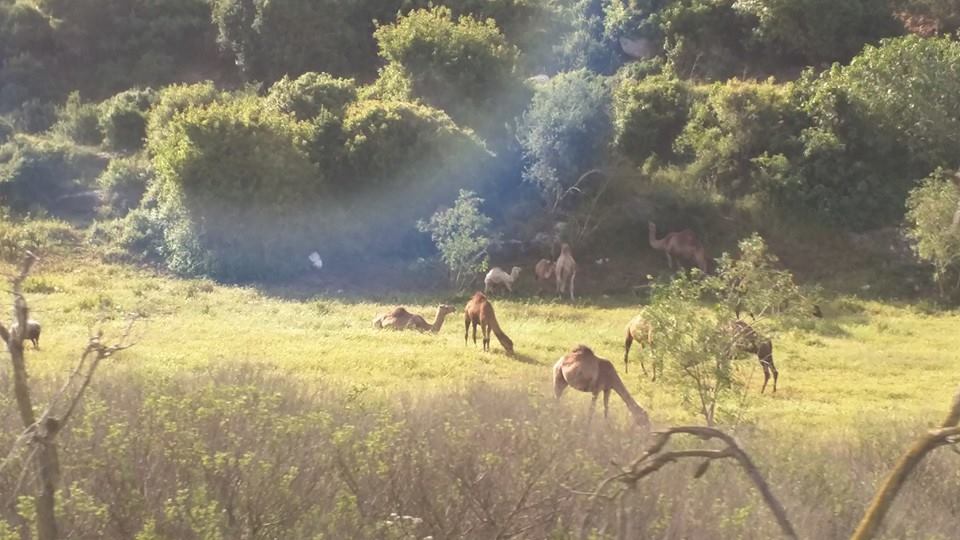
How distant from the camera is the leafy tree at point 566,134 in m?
27.3

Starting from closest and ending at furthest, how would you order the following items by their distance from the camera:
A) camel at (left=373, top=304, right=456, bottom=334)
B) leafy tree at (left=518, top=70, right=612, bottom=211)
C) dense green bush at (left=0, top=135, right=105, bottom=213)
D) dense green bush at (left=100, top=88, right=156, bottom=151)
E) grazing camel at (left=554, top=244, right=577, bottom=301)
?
camel at (left=373, top=304, right=456, bottom=334) → grazing camel at (left=554, top=244, right=577, bottom=301) → leafy tree at (left=518, top=70, right=612, bottom=211) → dense green bush at (left=0, top=135, right=105, bottom=213) → dense green bush at (left=100, top=88, right=156, bottom=151)

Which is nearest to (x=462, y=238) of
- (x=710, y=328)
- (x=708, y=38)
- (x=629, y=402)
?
(x=708, y=38)

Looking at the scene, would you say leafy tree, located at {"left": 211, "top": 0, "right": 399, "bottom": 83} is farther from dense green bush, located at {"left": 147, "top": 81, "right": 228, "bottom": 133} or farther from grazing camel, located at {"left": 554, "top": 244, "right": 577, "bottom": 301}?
grazing camel, located at {"left": 554, "top": 244, "right": 577, "bottom": 301}

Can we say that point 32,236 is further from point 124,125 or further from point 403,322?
point 403,322

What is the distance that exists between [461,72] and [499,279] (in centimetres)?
823

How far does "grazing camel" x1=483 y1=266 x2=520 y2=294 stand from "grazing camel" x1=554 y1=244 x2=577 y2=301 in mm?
1051

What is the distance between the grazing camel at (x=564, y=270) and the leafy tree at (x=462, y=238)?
1750 mm

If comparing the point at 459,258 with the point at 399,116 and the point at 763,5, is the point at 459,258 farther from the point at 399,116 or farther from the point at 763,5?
the point at 763,5

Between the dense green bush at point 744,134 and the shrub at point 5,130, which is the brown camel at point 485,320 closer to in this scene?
the dense green bush at point 744,134

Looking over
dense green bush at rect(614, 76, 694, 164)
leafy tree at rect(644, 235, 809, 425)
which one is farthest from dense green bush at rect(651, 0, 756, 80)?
leafy tree at rect(644, 235, 809, 425)

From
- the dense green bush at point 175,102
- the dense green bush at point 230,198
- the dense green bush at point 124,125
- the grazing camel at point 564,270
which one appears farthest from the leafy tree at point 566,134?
the dense green bush at point 124,125

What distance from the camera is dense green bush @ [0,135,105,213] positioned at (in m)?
30.0

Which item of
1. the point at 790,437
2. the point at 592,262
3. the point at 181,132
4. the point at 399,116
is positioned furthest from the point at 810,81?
the point at 790,437

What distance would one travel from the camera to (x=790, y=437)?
992 cm
